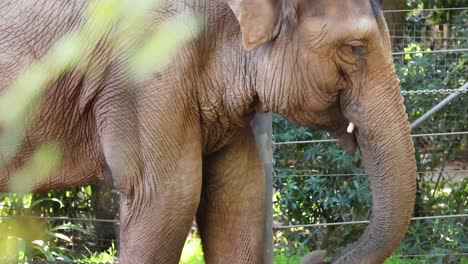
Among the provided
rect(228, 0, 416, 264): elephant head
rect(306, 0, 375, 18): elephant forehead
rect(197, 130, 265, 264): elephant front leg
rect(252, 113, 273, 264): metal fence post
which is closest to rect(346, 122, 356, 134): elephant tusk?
rect(228, 0, 416, 264): elephant head

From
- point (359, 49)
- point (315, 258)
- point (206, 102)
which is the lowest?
point (315, 258)

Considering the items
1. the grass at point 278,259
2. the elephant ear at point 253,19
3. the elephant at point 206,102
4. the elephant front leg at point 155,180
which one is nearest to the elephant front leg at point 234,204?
the elephant at point 206,102

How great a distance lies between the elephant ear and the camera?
456cm

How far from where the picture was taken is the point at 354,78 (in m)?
4.63

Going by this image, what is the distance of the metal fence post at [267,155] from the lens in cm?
553

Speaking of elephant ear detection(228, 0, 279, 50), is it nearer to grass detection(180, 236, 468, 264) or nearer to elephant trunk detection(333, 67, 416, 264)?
elephant trunk detection(333, 67, 416, 264)

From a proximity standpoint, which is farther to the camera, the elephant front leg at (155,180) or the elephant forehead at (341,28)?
the elephant front leg at (155,180)

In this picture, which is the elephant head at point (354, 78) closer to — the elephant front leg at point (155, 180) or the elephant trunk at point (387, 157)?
the elephant trunk at point (387, 157)

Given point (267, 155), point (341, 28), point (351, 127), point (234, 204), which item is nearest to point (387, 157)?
point (351, 127)

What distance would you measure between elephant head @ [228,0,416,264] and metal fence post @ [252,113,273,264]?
81cm

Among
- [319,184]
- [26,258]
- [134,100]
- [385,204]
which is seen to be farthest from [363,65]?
[26,258]

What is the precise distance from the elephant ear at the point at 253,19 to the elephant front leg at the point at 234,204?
0.70 m

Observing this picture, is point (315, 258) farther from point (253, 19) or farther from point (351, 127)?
point (253, 19)

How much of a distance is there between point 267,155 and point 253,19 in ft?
3.90
